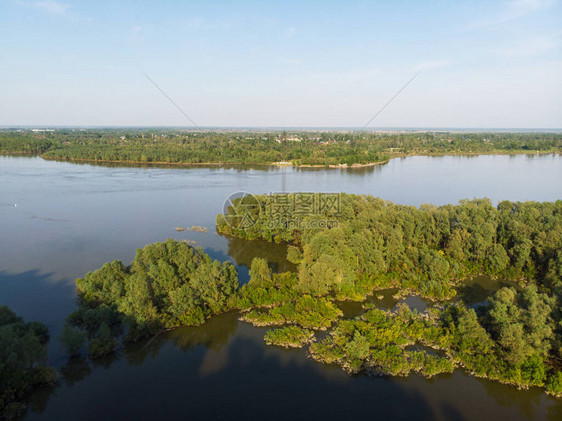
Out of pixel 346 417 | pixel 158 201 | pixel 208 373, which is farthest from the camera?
pixel 158 201

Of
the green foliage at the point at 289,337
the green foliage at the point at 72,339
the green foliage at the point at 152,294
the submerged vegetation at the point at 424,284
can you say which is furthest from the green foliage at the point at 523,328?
the green foliage at the point at 72,339

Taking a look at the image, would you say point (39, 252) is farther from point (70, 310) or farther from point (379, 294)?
point (379, 294)

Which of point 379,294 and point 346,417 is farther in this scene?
point 379,294

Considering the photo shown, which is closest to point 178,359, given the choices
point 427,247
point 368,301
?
point 368,301

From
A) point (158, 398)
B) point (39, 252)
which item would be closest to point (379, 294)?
point (158, 398)

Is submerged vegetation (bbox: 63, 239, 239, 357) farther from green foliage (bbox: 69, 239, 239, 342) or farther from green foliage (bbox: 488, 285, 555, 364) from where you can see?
green foliage (bbox: 488, 285, 555, 364)

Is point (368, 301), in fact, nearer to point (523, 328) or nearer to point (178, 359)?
point (523, 328)

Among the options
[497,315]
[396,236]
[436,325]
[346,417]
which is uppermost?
[396,236]
